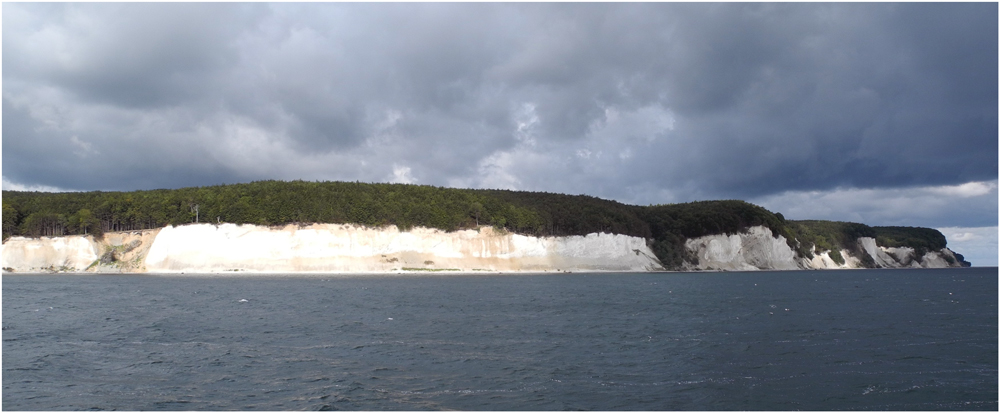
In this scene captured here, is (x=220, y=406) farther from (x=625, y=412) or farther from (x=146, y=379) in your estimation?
(x=625, y=412)

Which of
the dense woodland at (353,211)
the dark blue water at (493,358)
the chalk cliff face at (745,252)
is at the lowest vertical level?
the dark blue water at (493,358)

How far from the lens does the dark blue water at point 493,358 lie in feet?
54.1

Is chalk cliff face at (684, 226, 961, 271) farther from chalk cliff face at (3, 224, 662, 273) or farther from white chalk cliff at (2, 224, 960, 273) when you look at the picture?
chalk cliff face at (3, 224, 662, 273)

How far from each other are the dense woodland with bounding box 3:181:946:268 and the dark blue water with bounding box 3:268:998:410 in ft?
208

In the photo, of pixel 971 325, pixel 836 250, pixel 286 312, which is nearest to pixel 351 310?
pixel 286 312

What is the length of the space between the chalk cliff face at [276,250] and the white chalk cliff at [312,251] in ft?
0.49

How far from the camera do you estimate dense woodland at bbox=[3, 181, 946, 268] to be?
101 m

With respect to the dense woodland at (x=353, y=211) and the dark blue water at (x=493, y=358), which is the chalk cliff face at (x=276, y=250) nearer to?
the dense woodland at (x=353, y=211)

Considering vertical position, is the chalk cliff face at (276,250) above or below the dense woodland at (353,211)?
below

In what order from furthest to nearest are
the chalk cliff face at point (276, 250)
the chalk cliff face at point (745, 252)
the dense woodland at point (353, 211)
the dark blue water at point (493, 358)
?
the chalk cliff face at point (745, 252), the dense woodland at point (353, 211), the chalk cliff face at point (276, 250), the dark blue water at point (493, 358)

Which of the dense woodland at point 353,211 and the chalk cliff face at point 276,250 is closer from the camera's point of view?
the chalk cliff face at point 276,250

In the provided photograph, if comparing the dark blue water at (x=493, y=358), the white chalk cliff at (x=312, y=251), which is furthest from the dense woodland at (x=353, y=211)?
the dark blue water at (x=493, y=358)

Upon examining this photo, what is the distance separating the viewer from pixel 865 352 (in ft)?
76.0

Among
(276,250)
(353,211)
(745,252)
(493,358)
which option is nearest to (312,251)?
(276,250)
